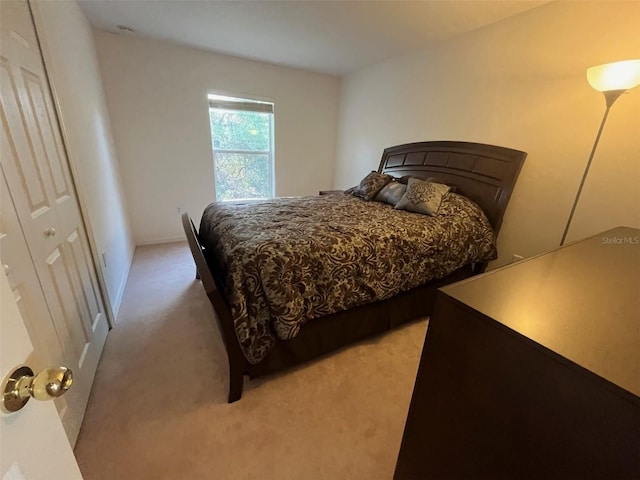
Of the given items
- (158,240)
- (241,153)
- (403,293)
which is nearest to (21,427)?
(403,293)

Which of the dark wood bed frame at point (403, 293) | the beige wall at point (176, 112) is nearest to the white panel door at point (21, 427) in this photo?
the dark wood bed frame at point (403, 293)

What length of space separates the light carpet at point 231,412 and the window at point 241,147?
257cm

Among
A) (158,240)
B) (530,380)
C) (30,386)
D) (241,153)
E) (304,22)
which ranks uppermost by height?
(304,22)

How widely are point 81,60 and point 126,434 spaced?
2.80 metres

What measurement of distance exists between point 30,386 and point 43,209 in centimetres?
126

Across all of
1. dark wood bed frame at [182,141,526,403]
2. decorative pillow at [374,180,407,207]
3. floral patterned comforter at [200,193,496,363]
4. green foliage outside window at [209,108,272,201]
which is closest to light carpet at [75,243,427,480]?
dark wood bed frame at [182,141,526,403]

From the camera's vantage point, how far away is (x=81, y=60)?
2.29 meters

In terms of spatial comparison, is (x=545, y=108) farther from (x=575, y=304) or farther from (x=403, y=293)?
(x=575, y=304)

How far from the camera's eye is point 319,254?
1.60 metres

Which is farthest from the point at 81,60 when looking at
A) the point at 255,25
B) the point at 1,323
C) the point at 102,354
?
the point at 1,323

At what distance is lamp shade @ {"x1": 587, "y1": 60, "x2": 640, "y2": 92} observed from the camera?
1.57 m

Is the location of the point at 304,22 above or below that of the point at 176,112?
above

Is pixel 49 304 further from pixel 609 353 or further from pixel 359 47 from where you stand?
pixel 359 47

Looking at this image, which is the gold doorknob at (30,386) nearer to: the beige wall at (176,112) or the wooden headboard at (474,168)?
the wooden headboard at (474,168)
